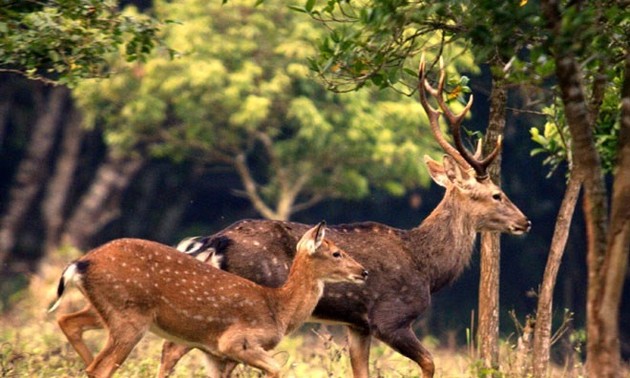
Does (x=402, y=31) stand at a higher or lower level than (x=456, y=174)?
higher

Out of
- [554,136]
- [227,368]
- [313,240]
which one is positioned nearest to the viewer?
[313,240]

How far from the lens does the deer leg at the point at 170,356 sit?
913cm

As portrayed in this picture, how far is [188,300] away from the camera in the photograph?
8102mm

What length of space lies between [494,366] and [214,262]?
2.23m

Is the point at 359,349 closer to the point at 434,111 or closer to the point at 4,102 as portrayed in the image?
the point at 434,111

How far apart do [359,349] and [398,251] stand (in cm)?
78

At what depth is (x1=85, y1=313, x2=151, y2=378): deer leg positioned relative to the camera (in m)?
7.90

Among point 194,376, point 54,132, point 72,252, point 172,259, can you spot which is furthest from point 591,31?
point 54,132

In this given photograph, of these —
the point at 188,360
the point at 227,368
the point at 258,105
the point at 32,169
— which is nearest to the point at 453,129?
the point at 227,368

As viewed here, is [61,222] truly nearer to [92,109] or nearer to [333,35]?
[92,109]

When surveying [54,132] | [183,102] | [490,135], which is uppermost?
[490,135]

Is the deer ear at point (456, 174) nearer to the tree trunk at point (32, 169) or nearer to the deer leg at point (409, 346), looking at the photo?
the deer leg at point (409, 346)

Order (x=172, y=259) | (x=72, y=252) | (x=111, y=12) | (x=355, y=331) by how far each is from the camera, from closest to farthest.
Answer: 1. (x=172, y=259)
2. (x=111, y=12)
3. (x=355, y=331)
4. (x=72, y=252)

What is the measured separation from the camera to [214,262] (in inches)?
356
